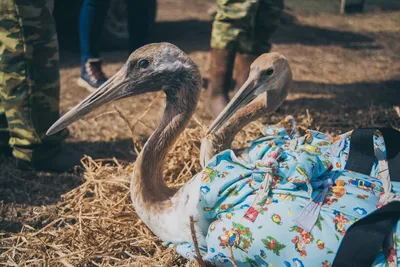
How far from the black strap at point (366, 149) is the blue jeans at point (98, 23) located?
97.6 inches

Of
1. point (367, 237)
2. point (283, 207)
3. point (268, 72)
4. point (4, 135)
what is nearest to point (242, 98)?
point (268, 72)

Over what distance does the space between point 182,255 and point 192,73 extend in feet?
2.57

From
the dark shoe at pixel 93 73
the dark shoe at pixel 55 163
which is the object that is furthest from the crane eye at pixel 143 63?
the dark shoe at pixel 93 73

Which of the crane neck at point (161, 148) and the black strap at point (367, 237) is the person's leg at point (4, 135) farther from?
the black strap at point (367, 237)

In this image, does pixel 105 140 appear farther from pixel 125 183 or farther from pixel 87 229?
pixel 87 229

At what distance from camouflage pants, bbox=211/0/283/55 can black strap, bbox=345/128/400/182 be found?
1723 millimetres

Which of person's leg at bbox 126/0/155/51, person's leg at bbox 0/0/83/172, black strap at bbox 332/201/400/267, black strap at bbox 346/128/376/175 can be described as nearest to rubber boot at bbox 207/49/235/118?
person's leg at bbox 126/0/155/51

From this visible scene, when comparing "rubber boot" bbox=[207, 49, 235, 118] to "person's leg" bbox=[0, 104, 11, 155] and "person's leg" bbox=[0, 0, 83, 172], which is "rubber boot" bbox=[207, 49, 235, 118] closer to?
"person's leg" bbox=[0, 0, 83, 172]

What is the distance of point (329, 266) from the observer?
1.82 metres

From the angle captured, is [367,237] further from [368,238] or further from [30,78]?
[30,78]

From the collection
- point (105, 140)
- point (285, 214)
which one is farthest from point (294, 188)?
point (105, 140)

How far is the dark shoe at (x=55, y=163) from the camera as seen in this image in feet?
10.5

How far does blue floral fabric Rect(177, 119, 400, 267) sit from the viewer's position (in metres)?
1.85

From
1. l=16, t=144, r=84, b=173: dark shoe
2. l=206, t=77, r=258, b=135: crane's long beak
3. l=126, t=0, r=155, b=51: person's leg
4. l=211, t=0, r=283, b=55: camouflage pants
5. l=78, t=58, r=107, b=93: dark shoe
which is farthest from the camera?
l=126, t=0, r=155, b=51: person's leg
